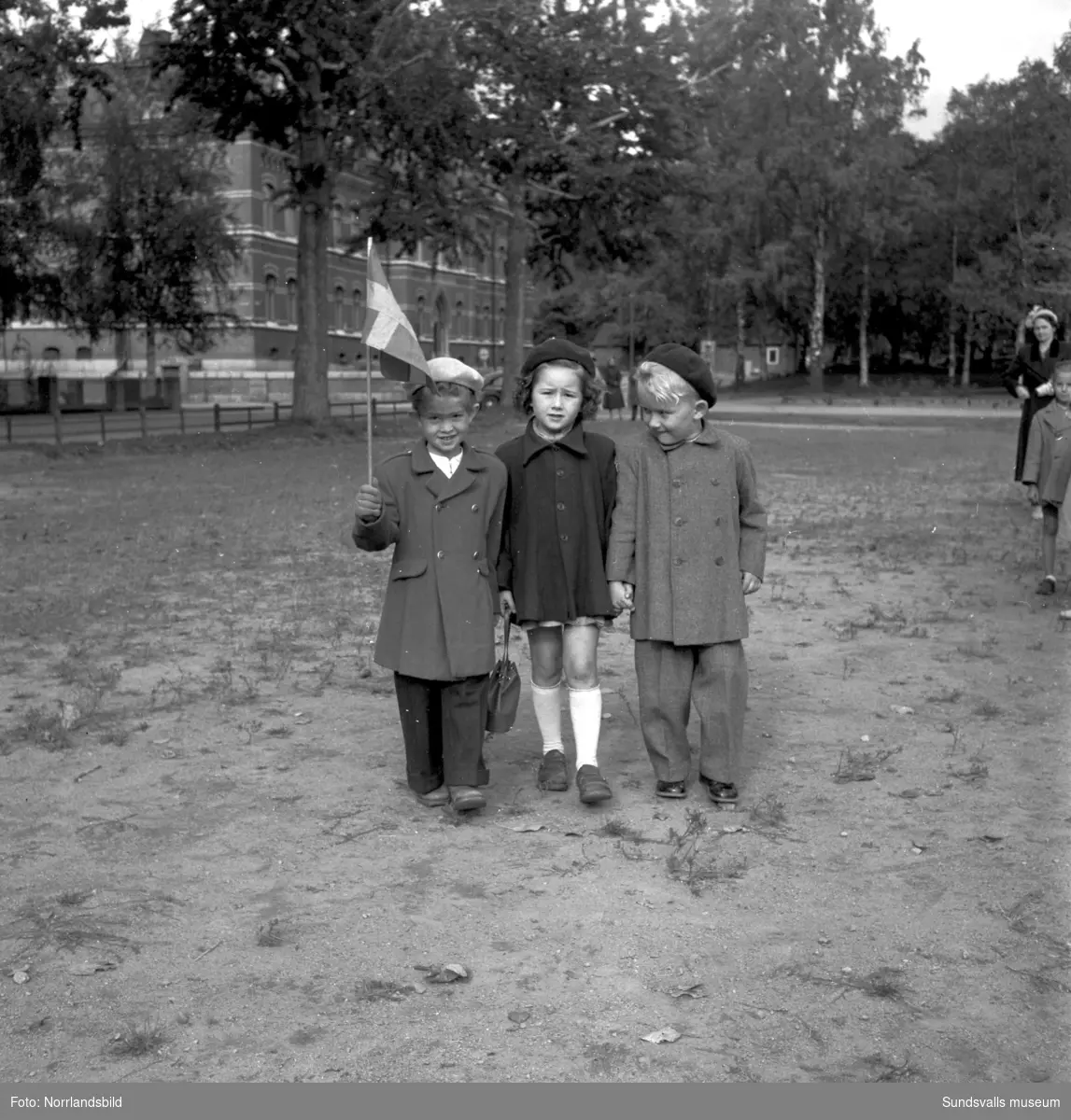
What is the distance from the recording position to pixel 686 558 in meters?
5.79

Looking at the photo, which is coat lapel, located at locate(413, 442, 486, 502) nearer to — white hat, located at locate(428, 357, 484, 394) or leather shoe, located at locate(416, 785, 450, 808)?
white hat, located at locate(428, 357, 484, 394)

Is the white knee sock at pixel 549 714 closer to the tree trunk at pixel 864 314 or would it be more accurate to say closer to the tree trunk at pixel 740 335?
the tree trunk at pixel 740 335

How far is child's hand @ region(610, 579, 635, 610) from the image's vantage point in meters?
5.87

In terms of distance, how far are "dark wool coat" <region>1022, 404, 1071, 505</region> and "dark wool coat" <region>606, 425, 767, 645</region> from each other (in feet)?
17.1

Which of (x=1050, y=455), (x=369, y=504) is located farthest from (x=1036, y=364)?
(x=369, y=504)

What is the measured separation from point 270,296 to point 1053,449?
59.2m

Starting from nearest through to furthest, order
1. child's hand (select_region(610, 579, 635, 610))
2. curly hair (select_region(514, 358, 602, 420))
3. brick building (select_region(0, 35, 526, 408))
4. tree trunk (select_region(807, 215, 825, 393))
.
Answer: curly hair (select_region(514, 358, 602, 420)), child's hand (select_region(610, 579, 635, 610)), brick building (select_region(0, 35, 526, 408)), tree trunk (select_region(807, 215, 825, 393))

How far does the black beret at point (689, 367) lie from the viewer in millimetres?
5746

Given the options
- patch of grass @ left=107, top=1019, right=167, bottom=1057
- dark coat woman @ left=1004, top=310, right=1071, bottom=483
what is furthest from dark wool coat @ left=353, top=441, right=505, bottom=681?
dark coat woman @ left=1004, top=310, right=1071, bottom=483

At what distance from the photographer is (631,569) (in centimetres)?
589

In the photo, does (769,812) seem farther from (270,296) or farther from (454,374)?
(270,296)

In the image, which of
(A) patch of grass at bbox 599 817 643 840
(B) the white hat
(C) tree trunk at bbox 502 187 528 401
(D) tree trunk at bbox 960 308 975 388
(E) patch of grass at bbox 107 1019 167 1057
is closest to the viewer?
(E) patch of grass at bbox 107 1019 167 1057

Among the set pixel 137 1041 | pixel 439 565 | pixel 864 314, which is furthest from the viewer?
pixel 864 314

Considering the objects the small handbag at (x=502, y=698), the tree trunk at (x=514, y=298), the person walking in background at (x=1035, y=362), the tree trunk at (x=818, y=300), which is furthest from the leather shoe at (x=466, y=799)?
the tree trunk at (x=818, y=300)
